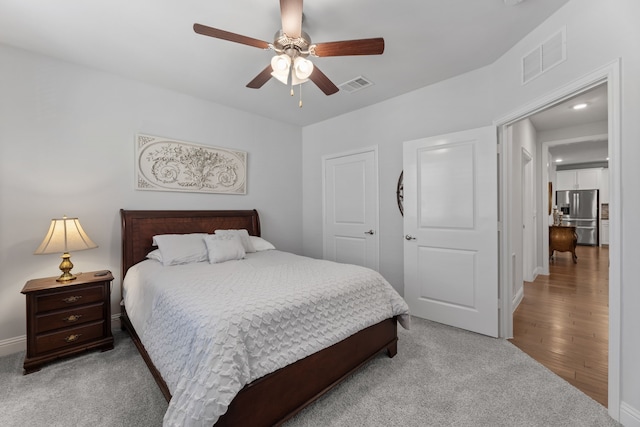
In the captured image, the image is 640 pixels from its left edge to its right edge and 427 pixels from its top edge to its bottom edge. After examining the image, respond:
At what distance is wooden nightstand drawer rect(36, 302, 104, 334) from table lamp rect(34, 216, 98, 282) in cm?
27

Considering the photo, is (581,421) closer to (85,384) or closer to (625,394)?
(625,394)

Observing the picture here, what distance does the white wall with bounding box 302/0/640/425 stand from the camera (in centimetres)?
152

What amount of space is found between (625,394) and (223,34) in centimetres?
317

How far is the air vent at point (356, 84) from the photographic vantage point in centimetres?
300

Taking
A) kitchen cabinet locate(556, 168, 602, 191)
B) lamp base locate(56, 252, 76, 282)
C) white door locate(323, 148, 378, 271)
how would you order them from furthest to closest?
kitchen cabinet locate(556, 168, 602, 191) → white door locate(323, 148, 378, 271) → lamp base locate(56, 252, 76, 282)

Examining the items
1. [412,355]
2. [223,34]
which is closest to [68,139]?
[223,34]

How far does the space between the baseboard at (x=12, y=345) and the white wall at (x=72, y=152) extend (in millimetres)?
25

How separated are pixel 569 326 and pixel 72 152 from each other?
5329mm

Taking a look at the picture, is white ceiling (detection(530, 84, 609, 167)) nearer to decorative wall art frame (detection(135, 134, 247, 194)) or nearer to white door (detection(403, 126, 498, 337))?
white door (detection(403, 126, 498, 337))

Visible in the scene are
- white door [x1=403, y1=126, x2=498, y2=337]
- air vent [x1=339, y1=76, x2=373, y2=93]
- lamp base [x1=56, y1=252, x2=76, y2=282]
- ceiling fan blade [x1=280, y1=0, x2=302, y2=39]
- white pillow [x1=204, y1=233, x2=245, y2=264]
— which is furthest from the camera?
air vent [x1=339, y1=76, x2=373, y2=93]

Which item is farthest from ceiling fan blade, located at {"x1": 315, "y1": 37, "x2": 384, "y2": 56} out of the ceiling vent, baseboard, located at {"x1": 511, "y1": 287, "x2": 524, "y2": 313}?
baseboard, located at {"x1": 511, "y1": 287, "x2": 524, "y2": 313}

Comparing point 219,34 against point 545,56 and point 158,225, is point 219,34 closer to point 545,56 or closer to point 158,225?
point 158,225

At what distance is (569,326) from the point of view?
292 centimetres

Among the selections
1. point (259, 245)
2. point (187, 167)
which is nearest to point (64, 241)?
point (187, 167)
